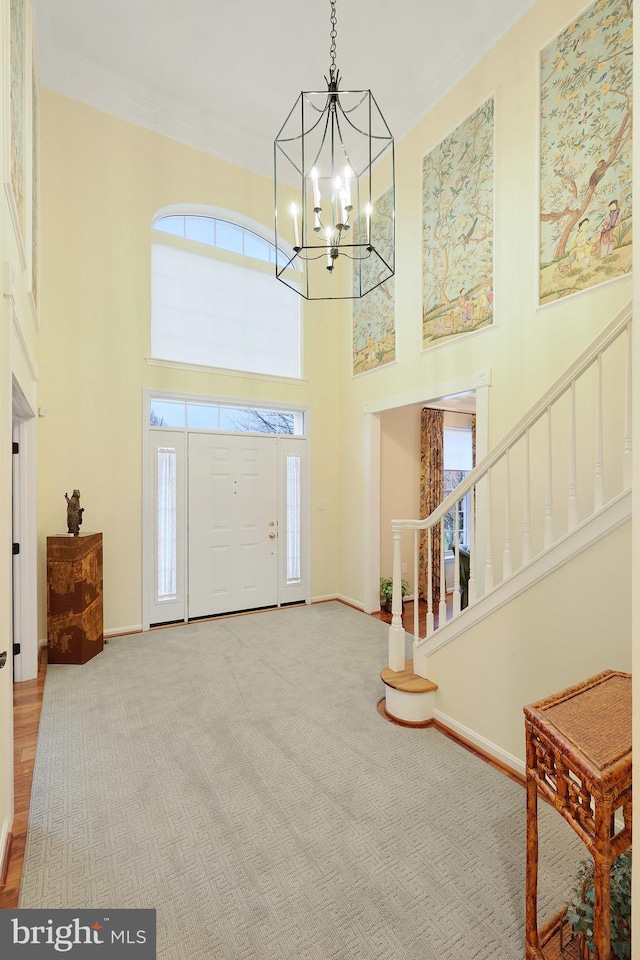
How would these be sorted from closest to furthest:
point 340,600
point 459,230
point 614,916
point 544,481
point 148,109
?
point 614,916 → point 544,481 → point 459,230 → point 148,109 → point 340,600

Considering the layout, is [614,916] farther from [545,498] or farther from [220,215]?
[220,215]

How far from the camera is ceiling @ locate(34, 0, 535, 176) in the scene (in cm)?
354

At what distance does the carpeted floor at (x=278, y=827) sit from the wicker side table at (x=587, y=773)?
0.41 metres

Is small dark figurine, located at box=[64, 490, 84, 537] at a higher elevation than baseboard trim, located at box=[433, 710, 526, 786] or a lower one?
higher

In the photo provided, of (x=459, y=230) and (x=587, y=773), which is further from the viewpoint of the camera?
(x=459, y=230)

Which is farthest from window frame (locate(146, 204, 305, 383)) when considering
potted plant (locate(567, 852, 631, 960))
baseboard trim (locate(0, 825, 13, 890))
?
potted plant (locate(567, 852, 631, 960))

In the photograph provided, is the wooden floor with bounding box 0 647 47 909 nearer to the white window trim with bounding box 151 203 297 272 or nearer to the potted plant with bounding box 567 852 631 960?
the potted plant with bounding box 567 852 631 960

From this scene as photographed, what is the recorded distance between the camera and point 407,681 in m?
2.78

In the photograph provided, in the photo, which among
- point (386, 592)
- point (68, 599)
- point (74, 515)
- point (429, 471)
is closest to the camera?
point (68, 599)

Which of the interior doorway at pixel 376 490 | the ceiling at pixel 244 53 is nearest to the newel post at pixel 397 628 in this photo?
the interior doorway at pixel 376 490

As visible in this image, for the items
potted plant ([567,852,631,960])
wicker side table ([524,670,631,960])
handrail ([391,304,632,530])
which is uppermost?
handrail ([391,304,632,530])

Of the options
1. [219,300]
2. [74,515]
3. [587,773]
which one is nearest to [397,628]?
[587,773]

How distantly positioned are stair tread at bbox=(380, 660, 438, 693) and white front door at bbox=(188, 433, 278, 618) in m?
2.42

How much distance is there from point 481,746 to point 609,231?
10.7 ft
